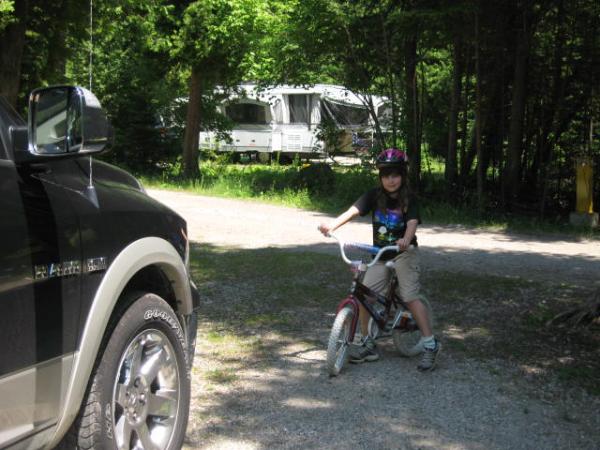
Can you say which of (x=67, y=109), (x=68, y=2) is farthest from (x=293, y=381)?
(x=68, y=2)

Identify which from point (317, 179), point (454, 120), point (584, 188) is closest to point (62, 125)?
point (584, 188)

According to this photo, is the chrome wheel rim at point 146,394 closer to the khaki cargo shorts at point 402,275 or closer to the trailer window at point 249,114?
the khaki cargo shorts at point 402,275

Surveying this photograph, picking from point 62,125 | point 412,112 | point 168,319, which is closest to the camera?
point 62,125

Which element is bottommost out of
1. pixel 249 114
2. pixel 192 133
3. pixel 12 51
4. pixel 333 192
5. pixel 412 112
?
pixel 333 192

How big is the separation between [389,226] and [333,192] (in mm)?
11420

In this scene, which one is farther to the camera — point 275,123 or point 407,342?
point 275,123

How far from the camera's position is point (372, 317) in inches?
208

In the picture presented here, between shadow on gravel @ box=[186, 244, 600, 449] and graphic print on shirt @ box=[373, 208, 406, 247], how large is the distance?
944 millimetres

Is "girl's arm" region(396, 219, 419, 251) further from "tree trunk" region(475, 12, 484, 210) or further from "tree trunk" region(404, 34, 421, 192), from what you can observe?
"tree trunk" region(404, 34, 421, 192)

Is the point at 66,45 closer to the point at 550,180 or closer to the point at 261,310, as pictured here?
the point at 261,310

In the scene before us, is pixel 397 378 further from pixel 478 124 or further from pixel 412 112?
pixel 412 112

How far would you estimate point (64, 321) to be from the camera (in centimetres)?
275

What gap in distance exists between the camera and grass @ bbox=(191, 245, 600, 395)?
5578mm

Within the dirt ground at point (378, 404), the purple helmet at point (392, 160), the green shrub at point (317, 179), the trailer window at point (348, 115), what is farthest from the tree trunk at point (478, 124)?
the purple helmet at point (392, 160)
